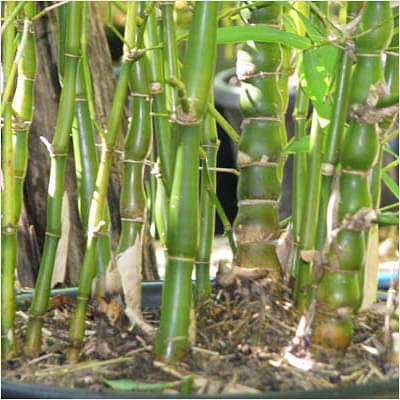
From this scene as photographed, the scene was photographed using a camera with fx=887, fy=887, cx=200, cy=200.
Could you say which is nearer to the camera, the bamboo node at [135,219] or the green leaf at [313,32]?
the green leaf at [313,32]

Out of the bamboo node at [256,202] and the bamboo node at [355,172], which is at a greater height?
the bamboo node at [355,172]

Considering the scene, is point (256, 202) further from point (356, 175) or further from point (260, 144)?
point (356, 175)

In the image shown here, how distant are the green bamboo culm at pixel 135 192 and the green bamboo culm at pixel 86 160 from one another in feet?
0.06

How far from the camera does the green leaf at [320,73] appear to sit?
2.27 ft

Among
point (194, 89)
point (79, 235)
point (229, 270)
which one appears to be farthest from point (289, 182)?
point (194, 89)

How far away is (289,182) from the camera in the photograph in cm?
319

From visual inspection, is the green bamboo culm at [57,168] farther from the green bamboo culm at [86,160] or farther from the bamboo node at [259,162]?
the bamboo node at [259,162]

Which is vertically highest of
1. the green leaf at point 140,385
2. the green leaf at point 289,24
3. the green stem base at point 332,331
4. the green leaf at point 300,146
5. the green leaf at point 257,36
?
the green leaf at point 289,24

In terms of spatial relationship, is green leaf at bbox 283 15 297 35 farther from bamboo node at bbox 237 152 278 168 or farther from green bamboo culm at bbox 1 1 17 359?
green bamboo culm at bbox 1 1 17 359

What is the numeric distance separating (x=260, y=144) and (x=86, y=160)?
0.50 ft

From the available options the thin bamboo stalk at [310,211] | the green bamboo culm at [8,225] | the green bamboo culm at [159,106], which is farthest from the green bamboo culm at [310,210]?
the green bamboo culm at [8,225]

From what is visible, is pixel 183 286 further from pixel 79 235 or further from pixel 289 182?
pixel 289 182

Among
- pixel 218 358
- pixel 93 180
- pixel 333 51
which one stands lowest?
pixel 218 358

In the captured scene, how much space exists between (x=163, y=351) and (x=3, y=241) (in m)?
0.16
